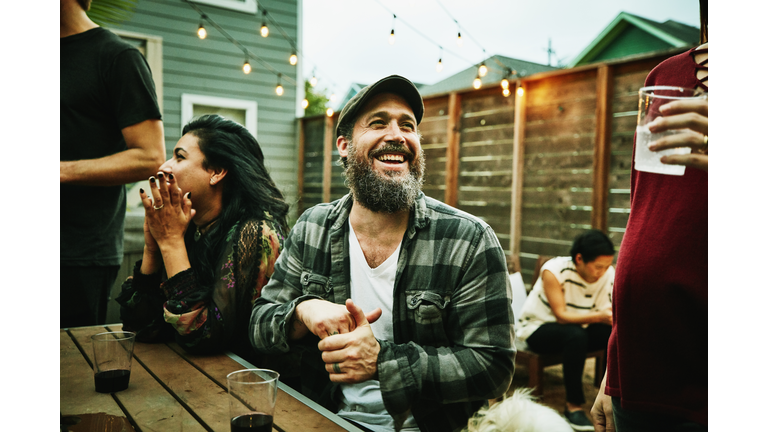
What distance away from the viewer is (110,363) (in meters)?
1.20

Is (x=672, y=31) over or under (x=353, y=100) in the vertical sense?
over

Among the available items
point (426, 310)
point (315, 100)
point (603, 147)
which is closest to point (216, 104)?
point (603, 147)

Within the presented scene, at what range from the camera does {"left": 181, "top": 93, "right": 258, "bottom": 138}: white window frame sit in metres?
6.36

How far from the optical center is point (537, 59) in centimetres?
468

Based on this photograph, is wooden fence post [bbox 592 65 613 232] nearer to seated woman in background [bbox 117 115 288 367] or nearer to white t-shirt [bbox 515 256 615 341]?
white t-shirt [bbox 515 256 615 341]

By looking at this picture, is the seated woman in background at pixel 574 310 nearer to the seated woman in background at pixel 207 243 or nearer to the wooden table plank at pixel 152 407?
the seated woman in background at pixel 207 243

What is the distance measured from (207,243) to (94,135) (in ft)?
1.68

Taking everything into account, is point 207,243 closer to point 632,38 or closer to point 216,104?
point 216,104
